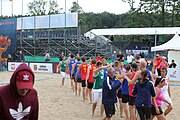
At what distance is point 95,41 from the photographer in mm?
34844

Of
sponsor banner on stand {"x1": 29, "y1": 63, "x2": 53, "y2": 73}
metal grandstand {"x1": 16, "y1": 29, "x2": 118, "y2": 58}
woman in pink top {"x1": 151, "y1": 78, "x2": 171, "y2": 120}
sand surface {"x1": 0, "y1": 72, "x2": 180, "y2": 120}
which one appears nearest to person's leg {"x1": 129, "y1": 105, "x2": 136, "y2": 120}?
woman in pink top {"x1": 151, "y1": 78, "x2": 171, "y2": 120}

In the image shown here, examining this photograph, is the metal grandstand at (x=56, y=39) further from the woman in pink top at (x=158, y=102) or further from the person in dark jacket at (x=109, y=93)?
the woman in pink top at (x=158, y=102)

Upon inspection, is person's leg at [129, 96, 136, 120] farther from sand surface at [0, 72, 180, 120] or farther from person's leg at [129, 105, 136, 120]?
sand surface at [0, 72, 180, 120]

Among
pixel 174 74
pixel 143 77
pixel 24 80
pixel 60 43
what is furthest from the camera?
pixel 60 43

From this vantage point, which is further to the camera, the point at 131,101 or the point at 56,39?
the point at 56,39

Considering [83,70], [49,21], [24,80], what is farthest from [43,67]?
[24,80]

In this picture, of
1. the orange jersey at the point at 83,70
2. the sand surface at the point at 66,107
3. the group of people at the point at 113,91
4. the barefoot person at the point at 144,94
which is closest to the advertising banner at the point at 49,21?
the sand surface at the point at 66,107

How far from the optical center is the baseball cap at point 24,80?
8.79 feet

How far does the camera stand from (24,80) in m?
2.69

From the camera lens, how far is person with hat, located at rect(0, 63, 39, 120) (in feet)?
8.91

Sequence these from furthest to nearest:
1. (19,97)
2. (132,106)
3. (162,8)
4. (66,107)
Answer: (162,8)
(66,107)
(132,106)
(19,97)

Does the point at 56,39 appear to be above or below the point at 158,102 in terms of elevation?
above

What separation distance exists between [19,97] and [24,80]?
0.26m

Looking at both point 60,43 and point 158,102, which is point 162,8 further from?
point 158,102
